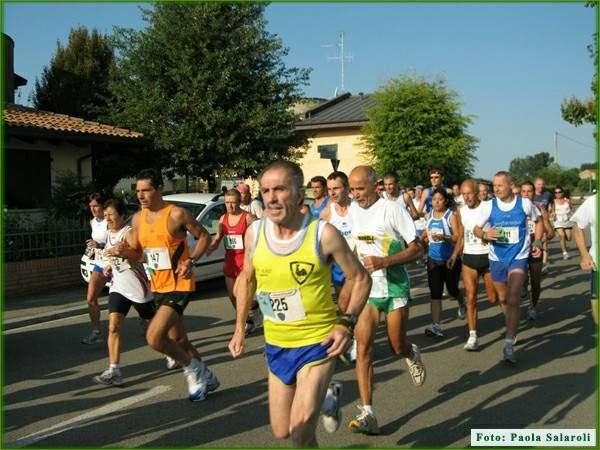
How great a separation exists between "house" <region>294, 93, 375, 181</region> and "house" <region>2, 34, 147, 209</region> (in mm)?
20271

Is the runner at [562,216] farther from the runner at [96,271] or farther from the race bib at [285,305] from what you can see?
the race bib at [285,305]

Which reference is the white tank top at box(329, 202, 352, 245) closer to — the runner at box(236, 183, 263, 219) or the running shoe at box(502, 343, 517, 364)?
the running shoe at box(502, 343, 517, 364)

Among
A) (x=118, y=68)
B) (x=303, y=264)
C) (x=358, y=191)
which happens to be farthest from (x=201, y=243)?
(x=118, y=68)

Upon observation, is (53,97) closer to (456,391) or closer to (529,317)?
(529,317)

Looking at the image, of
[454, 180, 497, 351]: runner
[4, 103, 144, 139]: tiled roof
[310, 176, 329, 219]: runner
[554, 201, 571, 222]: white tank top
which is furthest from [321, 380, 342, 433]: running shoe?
[554, 201, 571, 222]: white tank top

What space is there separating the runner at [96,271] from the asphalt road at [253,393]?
344 mm

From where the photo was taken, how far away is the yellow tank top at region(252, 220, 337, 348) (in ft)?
12.3

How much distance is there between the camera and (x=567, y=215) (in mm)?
18734

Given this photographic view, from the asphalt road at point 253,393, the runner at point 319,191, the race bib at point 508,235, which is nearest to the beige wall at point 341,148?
the runner at point 319,191

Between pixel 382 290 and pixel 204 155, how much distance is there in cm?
1406

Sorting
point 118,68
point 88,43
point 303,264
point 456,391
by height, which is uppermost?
point 88,43

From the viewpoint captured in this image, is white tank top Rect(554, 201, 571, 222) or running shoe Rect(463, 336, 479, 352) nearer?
running shoe Rect(463, 336, 479, 352)

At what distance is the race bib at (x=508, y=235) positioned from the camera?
297 inches

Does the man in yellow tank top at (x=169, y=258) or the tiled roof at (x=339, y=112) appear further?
the tiled roof at (x=339, y=112)
